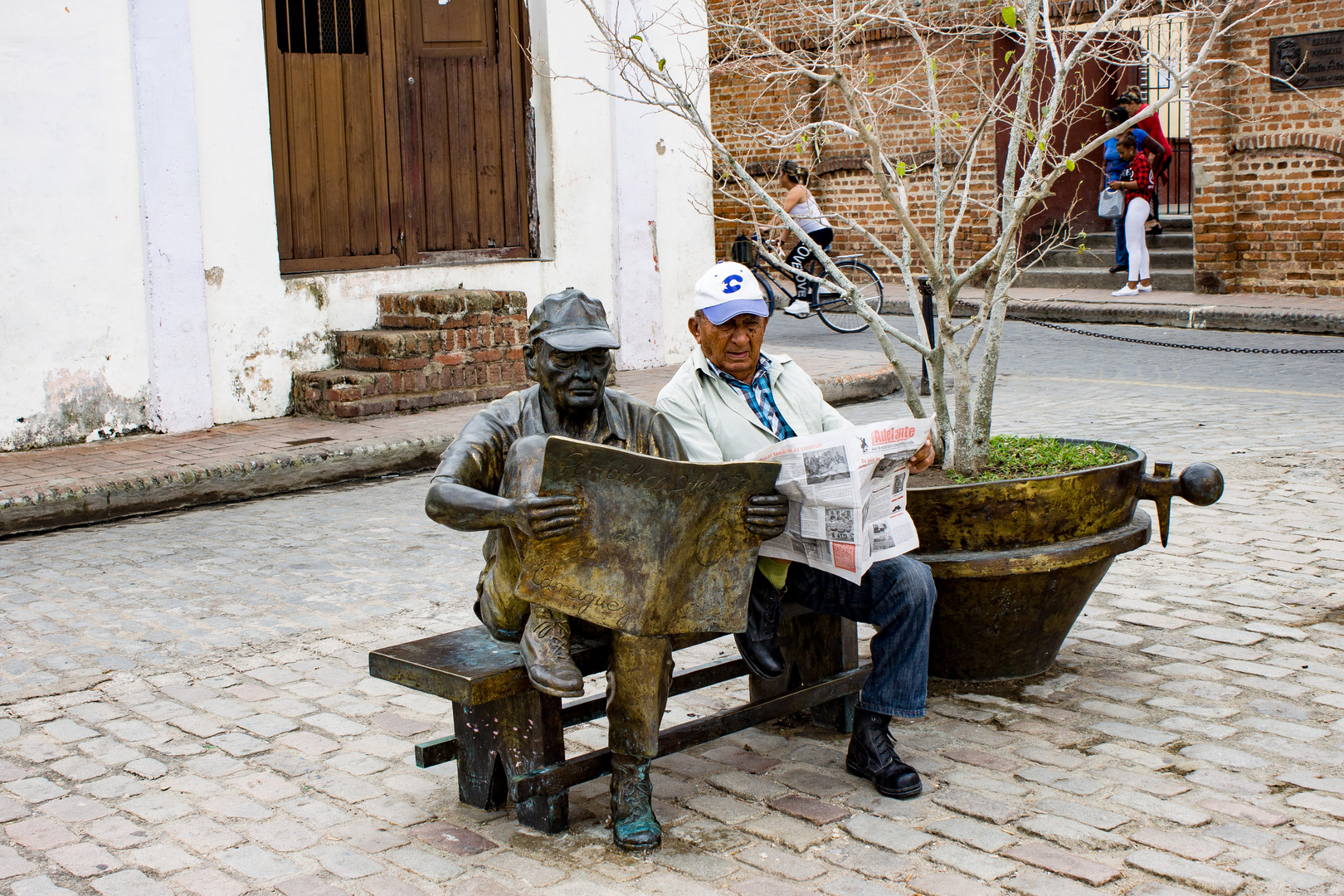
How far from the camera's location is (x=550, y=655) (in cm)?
332

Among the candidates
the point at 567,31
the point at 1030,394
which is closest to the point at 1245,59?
the point at 1030,394

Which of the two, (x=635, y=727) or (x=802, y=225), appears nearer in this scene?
Answer: (x=635, y=727)

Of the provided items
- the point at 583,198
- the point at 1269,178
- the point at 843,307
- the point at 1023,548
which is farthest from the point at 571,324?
the point at 1269,178

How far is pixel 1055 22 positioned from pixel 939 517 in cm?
1406

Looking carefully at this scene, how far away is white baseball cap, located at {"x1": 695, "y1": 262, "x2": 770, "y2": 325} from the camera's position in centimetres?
387

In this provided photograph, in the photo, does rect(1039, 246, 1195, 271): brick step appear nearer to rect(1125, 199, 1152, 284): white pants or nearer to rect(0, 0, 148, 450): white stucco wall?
rect(1125, 199, 1152, 284): white pants

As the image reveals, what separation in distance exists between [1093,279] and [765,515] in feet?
49.1

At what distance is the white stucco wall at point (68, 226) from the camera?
836cm

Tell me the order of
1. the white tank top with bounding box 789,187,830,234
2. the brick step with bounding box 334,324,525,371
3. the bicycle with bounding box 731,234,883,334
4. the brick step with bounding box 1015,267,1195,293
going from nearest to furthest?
the brick step with bounding box 334,324,525,371
the white tank top with bounding box 789,187,830,234
the bicycle with bounding box 731,234,883,334
the brick step with bounding box 1015,267,1195,293

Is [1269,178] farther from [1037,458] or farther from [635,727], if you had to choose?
[635,727]

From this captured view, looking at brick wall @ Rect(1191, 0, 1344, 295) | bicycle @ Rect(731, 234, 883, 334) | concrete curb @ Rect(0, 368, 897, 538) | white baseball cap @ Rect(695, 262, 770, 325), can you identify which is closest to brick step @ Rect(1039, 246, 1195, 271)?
brick wall @ Rect(1191, 0, 1344, 295)

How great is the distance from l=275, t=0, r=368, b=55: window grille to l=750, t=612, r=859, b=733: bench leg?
7350 millimetres

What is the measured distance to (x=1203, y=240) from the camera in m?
16.1

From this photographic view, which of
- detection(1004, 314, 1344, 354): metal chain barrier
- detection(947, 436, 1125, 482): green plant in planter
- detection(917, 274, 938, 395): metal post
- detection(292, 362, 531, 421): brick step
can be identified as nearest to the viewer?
detection(947, 436, 1125, 482): green plant in planter
